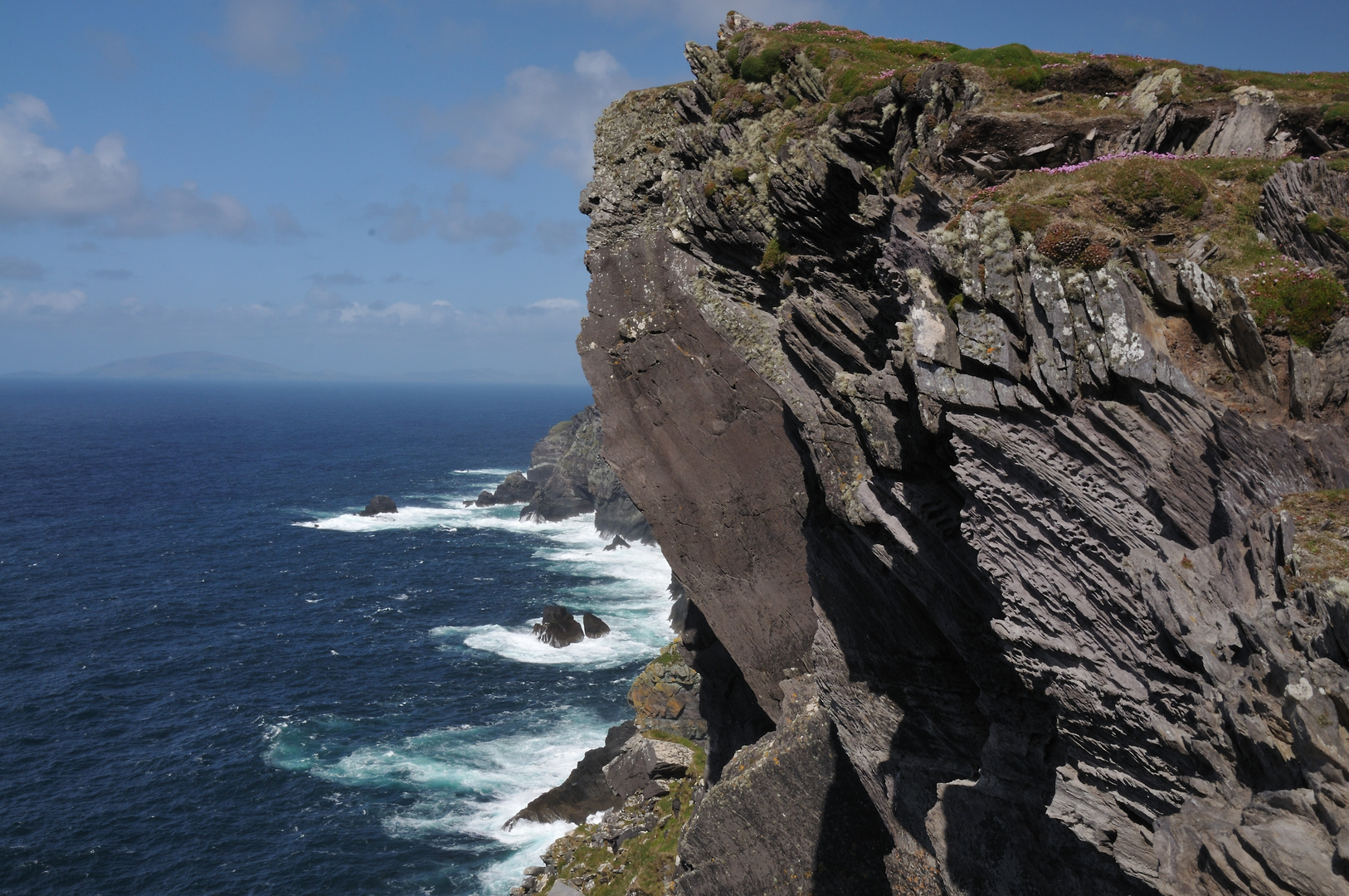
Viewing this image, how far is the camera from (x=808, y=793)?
2203cm

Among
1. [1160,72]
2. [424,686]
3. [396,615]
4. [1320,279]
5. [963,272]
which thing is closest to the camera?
[1320,279]

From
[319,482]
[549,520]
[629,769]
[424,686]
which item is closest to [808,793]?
[629,769]

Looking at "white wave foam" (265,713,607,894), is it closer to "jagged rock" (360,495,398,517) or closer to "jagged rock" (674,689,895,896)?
"jagged rock" (674,689,895,896)

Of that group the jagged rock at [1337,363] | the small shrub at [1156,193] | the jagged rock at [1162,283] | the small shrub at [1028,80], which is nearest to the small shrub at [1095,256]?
the jagged rock at [1162,283]

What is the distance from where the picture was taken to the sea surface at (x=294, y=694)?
4291cm

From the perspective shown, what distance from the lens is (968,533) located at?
509 inches

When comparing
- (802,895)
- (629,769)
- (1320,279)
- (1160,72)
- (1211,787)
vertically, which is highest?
(1160,72)

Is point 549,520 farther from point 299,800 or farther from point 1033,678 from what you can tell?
point 1033,678

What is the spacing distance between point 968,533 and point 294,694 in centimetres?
6184

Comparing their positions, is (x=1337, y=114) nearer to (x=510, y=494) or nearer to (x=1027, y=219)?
(x=1027, y=219)

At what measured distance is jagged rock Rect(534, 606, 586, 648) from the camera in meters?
69.6

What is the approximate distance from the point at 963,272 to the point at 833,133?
340 inches

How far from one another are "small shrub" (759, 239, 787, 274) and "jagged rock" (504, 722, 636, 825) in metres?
32.6

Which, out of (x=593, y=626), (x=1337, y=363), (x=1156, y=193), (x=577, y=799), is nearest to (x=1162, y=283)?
(x=1337, y=363)
